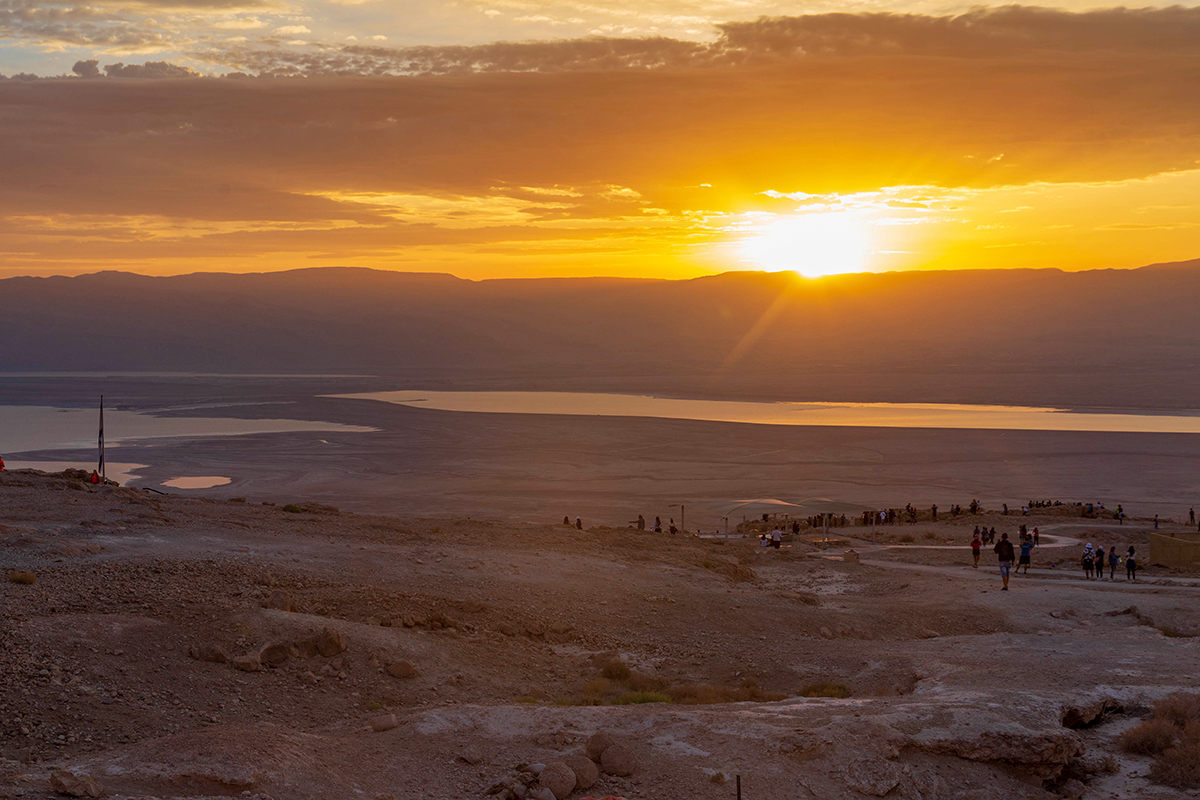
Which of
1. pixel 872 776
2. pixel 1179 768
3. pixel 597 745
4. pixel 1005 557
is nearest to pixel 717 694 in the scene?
pixel 872 776

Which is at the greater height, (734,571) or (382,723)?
(382,723)

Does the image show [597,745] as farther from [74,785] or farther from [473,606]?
[473,606]

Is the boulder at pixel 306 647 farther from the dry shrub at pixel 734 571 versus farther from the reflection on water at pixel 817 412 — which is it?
the reflection on water at pixel 817 412

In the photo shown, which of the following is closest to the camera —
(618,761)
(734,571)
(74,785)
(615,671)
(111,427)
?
(74,785)

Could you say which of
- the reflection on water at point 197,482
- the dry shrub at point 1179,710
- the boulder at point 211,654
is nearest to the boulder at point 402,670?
the boulder at point 211,654

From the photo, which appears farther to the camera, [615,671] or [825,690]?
[615,671]

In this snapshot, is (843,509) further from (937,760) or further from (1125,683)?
(937,760)

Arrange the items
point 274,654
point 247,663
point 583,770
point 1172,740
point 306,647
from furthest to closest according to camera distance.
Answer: point 306,647
point 274,654
point 247,663
point 1172,740
point 583,770
